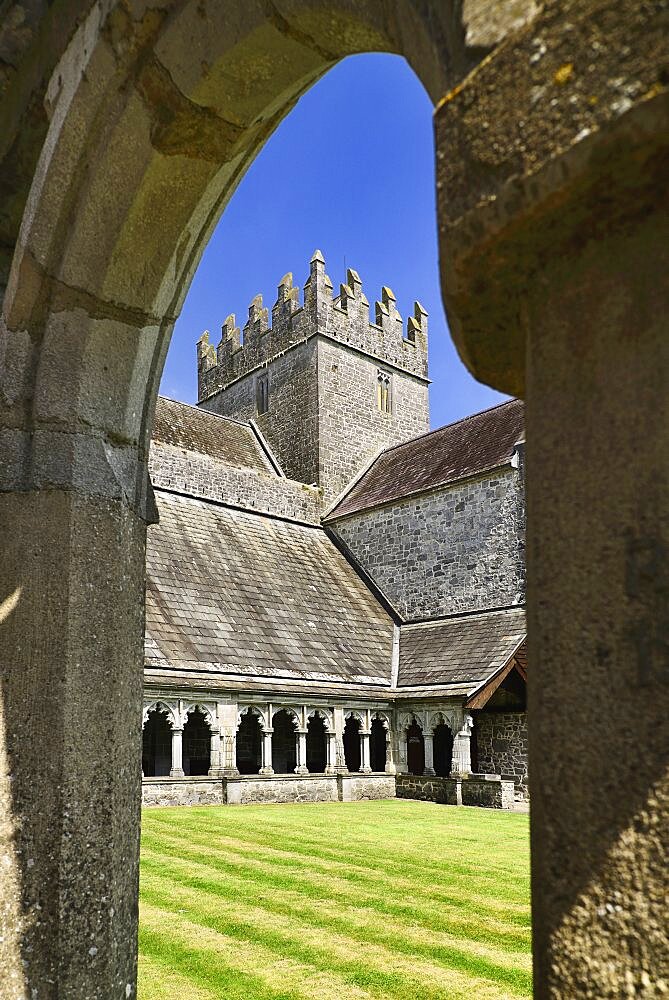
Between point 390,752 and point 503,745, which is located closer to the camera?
point 503,745

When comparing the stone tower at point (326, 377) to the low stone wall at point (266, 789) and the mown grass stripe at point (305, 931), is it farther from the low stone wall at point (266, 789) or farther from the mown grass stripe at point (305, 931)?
the mown grass stripe at point (305, 931)

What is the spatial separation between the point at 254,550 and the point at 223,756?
5616 mm

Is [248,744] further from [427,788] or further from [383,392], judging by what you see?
[383,392]

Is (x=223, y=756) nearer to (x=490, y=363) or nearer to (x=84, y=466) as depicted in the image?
(x=84, y=466)

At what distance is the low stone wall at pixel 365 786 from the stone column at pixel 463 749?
1.46 metres

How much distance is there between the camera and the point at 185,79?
2189mm

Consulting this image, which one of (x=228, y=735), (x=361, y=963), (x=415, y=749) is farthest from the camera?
(x=415, y=749)

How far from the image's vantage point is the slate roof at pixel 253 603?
14703 millimetres

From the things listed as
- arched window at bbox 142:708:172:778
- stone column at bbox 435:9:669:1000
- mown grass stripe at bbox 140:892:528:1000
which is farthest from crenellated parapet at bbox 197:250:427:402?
stone column at bbox 435:9:669:1000

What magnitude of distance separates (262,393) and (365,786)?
14.0 meters

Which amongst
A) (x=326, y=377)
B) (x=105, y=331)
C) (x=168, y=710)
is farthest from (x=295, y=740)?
(x=105, y=331)

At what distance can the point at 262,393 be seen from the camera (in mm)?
26062

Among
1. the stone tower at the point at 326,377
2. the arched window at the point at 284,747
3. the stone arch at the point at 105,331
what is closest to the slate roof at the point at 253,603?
the arched window at the point at 284,747

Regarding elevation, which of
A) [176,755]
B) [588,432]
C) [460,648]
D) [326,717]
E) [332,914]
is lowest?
[176,755]
